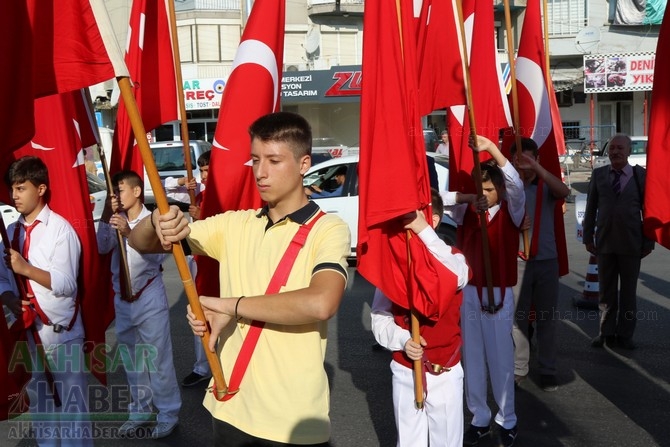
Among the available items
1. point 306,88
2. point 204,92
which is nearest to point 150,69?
point 306,88

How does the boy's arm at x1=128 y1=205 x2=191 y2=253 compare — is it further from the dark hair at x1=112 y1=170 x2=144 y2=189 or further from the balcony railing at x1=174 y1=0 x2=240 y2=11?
the balcony railing at x1=174 y1=0 x2=240 y2=11

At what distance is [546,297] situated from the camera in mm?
6219

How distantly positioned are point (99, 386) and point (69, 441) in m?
1.95

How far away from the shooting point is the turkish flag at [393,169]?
3.64 m

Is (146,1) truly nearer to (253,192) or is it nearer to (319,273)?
(253,192)

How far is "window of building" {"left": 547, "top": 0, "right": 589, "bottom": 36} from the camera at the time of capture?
115 feet

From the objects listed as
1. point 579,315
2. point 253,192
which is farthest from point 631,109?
point 253,192

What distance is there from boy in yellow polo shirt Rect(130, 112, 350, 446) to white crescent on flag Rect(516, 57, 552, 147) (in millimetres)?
3738

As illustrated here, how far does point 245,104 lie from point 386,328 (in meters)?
1.50

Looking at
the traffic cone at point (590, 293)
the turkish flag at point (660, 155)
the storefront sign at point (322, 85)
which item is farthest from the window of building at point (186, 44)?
the turkish flag at point (660, 155)

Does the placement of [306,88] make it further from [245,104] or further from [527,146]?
[245,104]

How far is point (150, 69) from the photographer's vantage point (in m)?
5.11

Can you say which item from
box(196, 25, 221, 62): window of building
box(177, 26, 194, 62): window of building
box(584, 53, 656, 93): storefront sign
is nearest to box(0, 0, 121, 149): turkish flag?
box(584, 53, 656, 93): storefront sign

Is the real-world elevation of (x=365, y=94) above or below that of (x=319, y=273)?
above
